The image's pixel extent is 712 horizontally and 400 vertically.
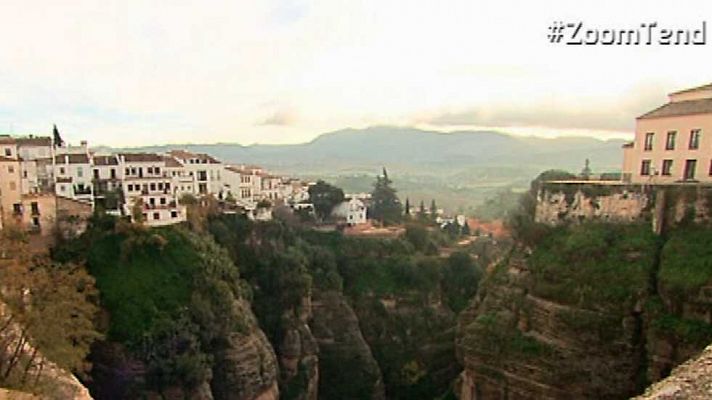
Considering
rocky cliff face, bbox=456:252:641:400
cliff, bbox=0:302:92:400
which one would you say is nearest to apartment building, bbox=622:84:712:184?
rocky cliff face, bbox=456:252:641:400

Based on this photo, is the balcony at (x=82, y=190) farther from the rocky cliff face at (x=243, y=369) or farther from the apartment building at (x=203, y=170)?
the rocky cliff face at (x=243, y=369)

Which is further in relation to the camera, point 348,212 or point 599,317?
point 348,212

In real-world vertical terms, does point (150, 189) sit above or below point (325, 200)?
above

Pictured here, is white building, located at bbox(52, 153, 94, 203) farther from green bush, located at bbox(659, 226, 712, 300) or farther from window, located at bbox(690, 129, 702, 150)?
window, located at bbox(690, 129, 702, 150)

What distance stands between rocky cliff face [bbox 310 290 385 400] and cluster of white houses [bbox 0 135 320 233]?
12.7 meters

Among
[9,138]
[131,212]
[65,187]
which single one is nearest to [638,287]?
[131,212]

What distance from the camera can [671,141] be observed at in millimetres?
26062

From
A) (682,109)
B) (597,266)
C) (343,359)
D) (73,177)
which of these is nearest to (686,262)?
(597,266)

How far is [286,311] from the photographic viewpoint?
4300 cm

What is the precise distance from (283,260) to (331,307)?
6.36 meters

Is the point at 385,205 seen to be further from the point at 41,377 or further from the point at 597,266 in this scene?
the point at 41,377

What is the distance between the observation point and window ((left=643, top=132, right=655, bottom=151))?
1066 inches

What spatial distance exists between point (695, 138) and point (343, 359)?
30.9 meters

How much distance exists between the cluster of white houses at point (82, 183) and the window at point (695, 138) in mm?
33865
